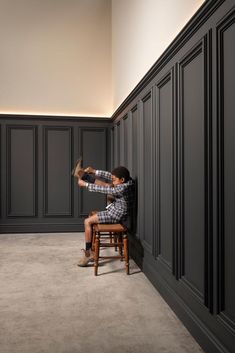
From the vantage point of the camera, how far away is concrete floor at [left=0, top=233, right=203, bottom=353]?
227cm

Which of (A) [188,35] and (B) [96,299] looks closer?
(A) [188,35]

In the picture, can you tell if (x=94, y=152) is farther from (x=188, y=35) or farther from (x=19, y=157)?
(x=188, y=35)

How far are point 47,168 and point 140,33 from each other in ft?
10.4

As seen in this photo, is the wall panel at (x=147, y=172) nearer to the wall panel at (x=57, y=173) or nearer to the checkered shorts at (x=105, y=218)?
the checkered shorts at (x=105, y=218)

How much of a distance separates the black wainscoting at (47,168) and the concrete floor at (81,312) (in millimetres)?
2224

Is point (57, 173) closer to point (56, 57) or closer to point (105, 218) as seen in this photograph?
point (56, 57)

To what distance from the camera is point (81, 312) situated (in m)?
2.80

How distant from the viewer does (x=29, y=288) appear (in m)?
3.38

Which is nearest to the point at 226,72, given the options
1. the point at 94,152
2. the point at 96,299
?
the point at 96,299

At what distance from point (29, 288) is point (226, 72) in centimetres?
252

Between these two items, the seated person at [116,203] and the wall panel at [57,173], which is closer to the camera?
the seated person at [116,203]

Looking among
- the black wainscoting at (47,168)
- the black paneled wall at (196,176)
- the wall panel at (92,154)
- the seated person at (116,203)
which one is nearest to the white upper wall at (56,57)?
the black wainscoting at (47,168)

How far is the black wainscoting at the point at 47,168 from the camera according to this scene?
21.6 ft

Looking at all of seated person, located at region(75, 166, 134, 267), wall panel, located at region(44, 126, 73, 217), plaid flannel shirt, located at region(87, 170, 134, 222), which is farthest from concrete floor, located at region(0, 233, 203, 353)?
wall panel, located at region(44, 126, 73, 217)
